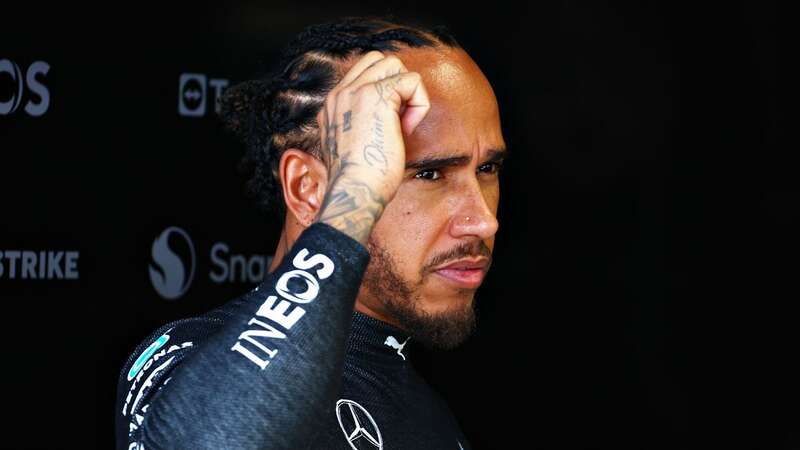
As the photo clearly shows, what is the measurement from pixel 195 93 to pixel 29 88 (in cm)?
39

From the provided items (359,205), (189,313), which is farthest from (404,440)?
(189,313)

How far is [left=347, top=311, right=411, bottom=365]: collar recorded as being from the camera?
1.60 metres

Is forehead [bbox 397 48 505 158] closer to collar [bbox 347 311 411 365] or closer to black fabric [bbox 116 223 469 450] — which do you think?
collar [bbox 347 311 411 365]

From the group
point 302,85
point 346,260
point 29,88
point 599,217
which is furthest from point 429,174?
point 599,217

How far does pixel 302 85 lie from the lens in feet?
5.31

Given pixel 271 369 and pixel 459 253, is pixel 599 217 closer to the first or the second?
pixel 459 253

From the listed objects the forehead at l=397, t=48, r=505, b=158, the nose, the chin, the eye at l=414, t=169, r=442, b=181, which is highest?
the forehead at l=397, t=48, r=505, b=158

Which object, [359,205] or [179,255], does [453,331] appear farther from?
[179,255]

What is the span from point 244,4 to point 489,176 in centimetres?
140

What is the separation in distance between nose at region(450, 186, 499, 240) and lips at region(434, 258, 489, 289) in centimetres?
4

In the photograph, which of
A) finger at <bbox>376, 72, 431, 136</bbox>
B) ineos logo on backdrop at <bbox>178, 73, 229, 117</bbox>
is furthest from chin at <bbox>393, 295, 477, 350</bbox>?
ineos logo on backdrop at <bbox>178, 73, 229, 117</bbox>

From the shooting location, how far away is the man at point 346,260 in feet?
3.45

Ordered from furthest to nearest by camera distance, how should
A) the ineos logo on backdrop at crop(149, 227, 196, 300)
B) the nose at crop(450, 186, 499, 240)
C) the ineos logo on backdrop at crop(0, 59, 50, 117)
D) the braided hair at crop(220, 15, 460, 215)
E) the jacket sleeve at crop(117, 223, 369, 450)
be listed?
the ineos logo on backdrop at crop(149, 227, 196, 300) < the ineos logo on backdrop at crop(0, 59, 50, 117) < the braided hair at crop(220, 15, 460, 215) < the nose at crop(450, 186, 499, 240) < the jacket sleeve at crop(117, 223, 369, 450)

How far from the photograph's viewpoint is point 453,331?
154 cm
